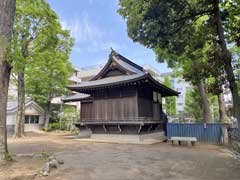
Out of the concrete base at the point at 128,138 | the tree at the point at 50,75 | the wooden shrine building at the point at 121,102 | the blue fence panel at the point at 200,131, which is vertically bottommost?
the concrete base at the point at 128,138

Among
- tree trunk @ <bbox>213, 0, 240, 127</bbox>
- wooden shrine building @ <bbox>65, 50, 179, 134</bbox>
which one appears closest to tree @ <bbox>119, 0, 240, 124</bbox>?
tree trunk @ <bbox>213, 0, 240, 127</bbox>

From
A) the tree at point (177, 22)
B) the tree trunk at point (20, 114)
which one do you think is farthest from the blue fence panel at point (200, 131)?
the tree trunk at point (20, 114)

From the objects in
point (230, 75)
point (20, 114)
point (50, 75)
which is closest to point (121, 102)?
point (230, 75)

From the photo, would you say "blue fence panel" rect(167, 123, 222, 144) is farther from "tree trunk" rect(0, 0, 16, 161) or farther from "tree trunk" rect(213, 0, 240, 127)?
"tree trunk" rect(0, 0, 16, 161)

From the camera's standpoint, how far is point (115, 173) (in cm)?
534

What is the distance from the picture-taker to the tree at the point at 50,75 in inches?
798

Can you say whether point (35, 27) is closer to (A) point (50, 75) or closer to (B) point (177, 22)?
(A) point (50, 75)

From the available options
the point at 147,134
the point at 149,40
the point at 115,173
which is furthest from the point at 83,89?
the point at 115,173

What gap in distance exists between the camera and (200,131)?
13.2m

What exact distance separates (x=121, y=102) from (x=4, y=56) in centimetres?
852

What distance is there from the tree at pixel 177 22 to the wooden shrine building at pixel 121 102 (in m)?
2.96

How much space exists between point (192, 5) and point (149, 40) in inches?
101

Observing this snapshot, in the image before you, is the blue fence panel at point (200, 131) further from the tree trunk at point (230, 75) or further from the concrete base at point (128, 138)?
the tree trunk at point (230, 75)

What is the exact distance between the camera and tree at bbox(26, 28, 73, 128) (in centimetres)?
2027
